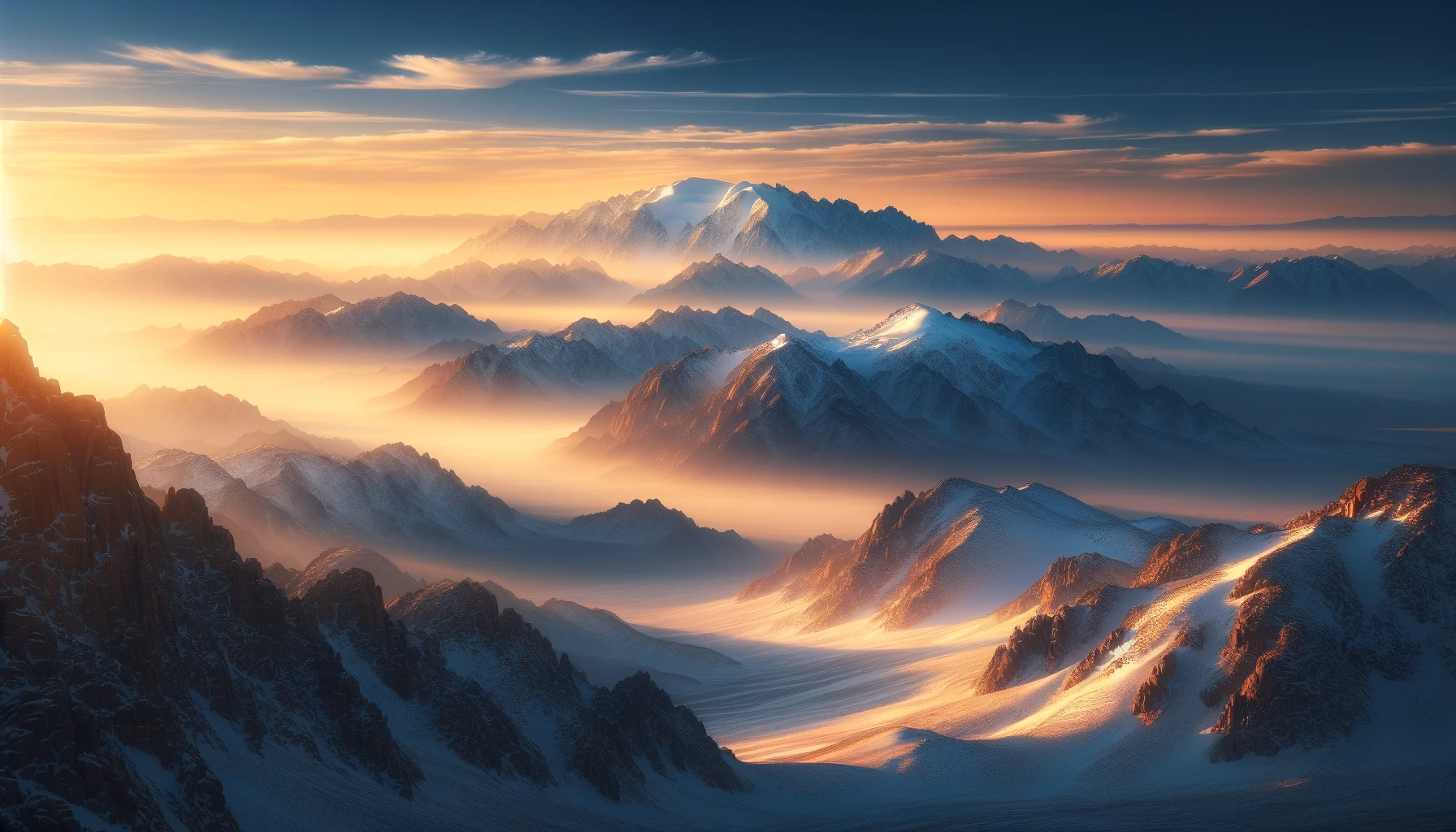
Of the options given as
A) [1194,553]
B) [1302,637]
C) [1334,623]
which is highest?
[1194,553]

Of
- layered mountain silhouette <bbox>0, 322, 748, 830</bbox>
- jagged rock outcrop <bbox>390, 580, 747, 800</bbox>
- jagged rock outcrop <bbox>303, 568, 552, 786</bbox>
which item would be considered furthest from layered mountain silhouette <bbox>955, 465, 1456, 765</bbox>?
jagged rock outcrop <bbox>303, 568, 552, 786</bbox>

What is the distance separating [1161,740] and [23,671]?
105 m

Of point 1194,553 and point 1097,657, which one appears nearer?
point 1097,657

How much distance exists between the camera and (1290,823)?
4636 inches

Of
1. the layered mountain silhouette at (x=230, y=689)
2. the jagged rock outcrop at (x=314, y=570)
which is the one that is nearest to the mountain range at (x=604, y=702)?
the layered mountain silhouette at (x=230, y=689)

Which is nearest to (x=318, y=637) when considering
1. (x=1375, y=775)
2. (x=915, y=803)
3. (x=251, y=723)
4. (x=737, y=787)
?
(x=251, y=723)

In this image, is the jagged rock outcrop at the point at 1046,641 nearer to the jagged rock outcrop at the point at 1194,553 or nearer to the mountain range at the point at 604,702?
the mountain range at the point at 604,702

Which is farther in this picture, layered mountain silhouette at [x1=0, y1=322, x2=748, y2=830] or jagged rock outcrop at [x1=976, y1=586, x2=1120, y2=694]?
jagged rock outcrop at [x1=976, y1=586, x2=1120, y2=694]

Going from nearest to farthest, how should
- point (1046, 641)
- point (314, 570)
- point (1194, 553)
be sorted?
point (1046, 641) → point (314, 570) → point (1194, 553)

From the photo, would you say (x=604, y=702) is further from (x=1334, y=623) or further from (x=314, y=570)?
(x=1334, y=623)

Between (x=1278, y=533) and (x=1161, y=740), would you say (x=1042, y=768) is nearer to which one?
(x=1161, y=740)

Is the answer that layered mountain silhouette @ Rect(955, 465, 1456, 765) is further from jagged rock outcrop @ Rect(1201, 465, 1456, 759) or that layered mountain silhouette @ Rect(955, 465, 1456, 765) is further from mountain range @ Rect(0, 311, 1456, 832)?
Result: mountain range @ Rect(0, 311, 1456, 832)

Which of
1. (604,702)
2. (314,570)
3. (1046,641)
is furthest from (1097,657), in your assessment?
(314,570)

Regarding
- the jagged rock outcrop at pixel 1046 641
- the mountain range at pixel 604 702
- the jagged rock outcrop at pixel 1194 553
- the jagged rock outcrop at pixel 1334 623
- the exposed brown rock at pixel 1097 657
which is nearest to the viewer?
the mountain range at pixel 604 702
